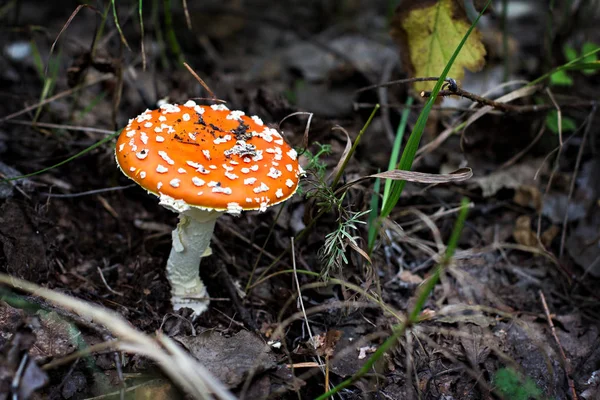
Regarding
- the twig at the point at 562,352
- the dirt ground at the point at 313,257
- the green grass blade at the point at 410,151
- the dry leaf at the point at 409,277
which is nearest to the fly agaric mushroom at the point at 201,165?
the dirt ground at the point at 313,257

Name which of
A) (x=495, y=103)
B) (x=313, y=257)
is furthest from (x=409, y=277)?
(x=495, y=103)

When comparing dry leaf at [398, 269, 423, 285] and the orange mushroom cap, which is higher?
the orange mushroom cap

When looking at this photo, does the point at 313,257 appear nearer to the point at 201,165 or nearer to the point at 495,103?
the point at 201,165

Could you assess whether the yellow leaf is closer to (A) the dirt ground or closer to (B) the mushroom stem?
(A) the dirt ground

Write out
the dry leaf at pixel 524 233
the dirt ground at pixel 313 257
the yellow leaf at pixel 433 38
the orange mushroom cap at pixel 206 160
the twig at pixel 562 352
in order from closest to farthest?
the orange mushroom cap at pixel 206 160, the dirt ground at pixel 313 257, the twig at pixel 562 352, the yellow leaf at pixel 433 38, the dry leaf at pixel 524 233

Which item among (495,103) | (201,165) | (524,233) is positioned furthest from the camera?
(524,233)

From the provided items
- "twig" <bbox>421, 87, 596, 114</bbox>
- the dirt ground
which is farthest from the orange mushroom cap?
"twig" <bbox>421, 87, 596, 114</bbox>

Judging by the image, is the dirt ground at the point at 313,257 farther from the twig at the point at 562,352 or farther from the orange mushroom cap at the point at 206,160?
the orange mushroom cap at the point at 206,160
